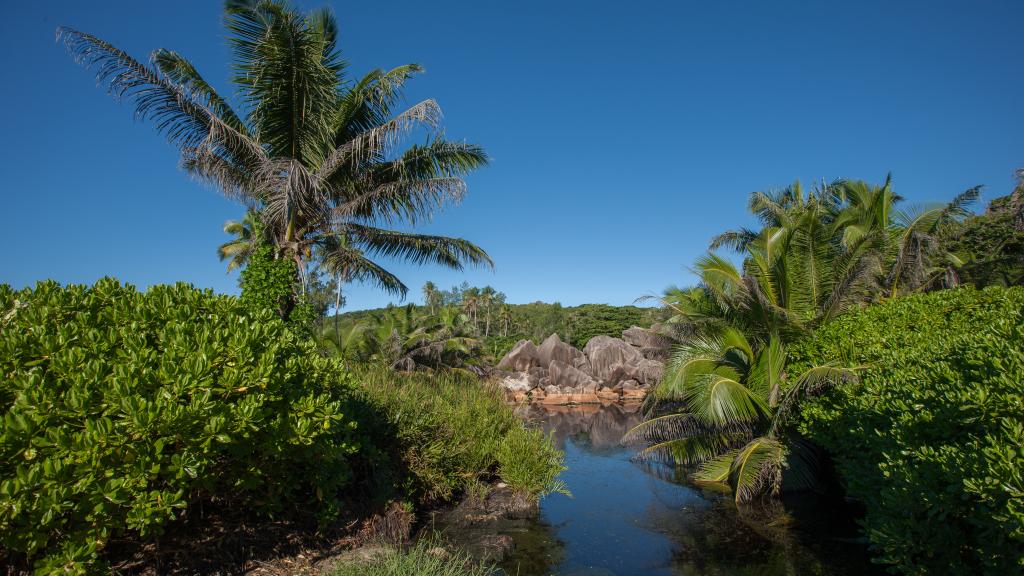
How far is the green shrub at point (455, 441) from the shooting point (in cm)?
769

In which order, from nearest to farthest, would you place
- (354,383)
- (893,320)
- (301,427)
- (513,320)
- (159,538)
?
(301,427)
(159,538)
(354,383)
(893,320)
(513,320)

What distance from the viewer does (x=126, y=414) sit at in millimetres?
3045

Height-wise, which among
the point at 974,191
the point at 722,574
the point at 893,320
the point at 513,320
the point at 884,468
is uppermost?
the point at 513,320

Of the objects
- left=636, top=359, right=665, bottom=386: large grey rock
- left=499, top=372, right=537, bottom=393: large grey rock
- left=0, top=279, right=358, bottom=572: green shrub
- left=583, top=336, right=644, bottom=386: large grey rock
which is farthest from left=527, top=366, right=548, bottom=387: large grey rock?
left=0, top=279, right=358, bottom=572: green shrub

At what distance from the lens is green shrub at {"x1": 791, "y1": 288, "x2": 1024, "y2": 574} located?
3.11 metres

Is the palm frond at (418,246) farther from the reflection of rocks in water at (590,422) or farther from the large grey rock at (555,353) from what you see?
the large grey rock at (555,353)

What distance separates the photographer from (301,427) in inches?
155

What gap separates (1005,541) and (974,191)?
581 inches

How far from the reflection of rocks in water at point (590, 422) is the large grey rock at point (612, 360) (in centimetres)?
421

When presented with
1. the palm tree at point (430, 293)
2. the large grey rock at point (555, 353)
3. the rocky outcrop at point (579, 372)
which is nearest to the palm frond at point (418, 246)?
the rocky outcrop at point (579, 372)

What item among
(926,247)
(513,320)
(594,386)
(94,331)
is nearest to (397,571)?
(94,331)

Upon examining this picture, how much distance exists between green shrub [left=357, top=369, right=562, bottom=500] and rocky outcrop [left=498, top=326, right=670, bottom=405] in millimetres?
20896

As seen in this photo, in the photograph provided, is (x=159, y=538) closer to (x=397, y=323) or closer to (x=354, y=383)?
(x=354, y=383)

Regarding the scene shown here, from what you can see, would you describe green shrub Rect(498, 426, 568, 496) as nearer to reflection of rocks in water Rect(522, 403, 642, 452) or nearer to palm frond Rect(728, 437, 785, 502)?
palm frond Rect(728, 437, 785, 502)
